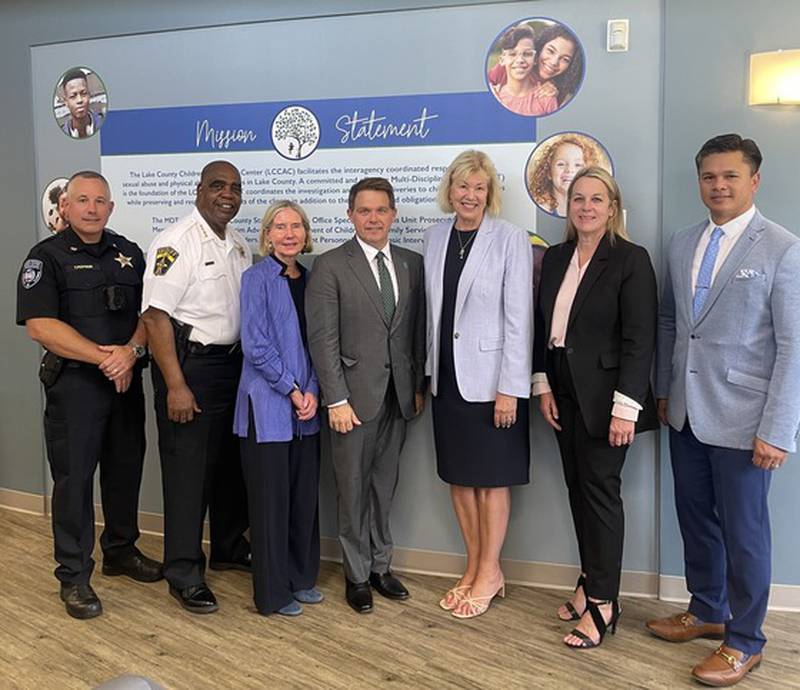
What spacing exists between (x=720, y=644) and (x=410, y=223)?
2.03 metres

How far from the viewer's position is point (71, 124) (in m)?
4.10

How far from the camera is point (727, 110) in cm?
314

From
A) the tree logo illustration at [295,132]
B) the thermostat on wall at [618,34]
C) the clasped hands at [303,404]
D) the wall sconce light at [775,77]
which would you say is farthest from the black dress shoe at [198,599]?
the wall sconce light at [775,77]

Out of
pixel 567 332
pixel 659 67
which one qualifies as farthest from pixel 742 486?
pixel 659 67

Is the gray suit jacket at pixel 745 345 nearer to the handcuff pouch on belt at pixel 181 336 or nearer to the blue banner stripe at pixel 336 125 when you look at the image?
the blue banner stripe at pixel 336 125

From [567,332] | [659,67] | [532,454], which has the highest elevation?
[659,67]

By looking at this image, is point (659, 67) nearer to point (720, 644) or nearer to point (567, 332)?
point (567, 332)

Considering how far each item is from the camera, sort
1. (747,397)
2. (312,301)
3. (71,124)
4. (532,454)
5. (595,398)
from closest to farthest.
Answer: (747,397), (595,398), (312,301), (532,454), (71,124)

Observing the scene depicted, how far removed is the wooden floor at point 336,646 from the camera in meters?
2.77

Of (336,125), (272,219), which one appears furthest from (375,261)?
(336,125)

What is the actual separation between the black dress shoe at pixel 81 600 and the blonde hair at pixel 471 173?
2.07 metres

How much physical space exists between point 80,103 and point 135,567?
2.24m

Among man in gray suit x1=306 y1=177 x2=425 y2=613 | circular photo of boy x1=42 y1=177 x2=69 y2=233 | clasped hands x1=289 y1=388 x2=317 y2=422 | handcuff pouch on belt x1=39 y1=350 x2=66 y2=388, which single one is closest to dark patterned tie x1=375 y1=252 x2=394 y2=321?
man in gray suit x1=306 y1=177 x2=425 y2=613

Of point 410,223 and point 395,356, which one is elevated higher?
point 410,223
